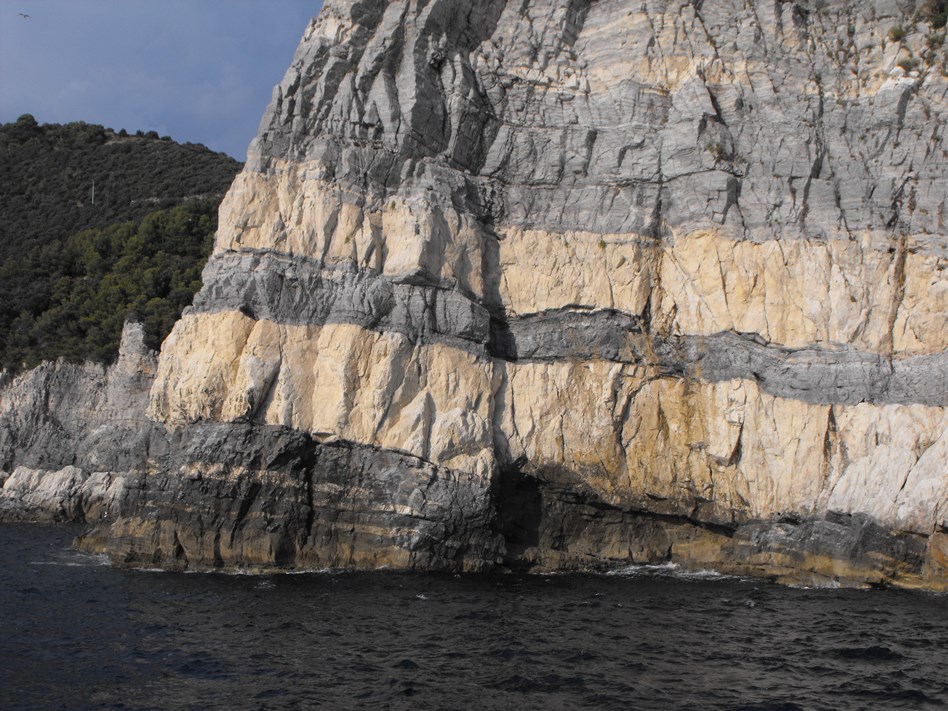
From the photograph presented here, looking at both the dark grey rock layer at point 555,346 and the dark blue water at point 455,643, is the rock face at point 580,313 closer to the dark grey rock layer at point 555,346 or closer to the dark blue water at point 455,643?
the dark grey rock layer at point 555,346

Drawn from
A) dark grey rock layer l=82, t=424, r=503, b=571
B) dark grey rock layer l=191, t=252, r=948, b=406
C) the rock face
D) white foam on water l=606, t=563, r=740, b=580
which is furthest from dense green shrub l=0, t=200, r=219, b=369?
white foam on water l=606, t=563, r=740, b=580

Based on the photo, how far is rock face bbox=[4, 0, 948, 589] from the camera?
2150 centimetres

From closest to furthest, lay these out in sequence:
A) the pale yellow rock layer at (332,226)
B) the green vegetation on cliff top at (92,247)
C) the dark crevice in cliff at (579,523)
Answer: the dark crevice in cliff at (579,523) → the pale yellow rock layer at (332,226) → the green vegetation on cliff top at (92,247)

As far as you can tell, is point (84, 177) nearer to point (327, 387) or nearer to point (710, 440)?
point (327, 387)

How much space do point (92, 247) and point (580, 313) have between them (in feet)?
94.8

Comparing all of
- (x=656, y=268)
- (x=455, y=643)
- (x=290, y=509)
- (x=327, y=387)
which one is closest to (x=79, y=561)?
(x=290, y=509)

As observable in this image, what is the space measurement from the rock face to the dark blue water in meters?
2.08

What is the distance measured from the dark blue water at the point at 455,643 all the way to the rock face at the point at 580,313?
6.81ft

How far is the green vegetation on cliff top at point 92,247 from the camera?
36.9 metres

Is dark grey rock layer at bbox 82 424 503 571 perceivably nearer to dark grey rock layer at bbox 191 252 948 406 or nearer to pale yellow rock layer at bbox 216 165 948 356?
dark grey rock layer at bbox 191 252 948 406

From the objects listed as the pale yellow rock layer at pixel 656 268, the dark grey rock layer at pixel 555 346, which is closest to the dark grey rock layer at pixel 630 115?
the pale yellow rock layer at pixel 656 268

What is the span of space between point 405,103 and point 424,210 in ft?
12.7

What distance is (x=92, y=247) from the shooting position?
42250 millimetres

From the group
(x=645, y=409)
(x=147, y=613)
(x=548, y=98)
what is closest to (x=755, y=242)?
(x=645, y=409)
